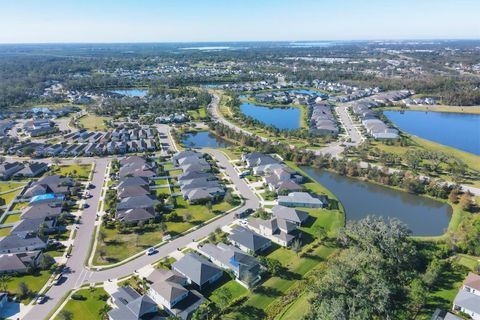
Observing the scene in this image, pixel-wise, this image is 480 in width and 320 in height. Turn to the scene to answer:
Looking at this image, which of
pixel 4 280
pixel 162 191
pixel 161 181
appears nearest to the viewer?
pixel 4 280

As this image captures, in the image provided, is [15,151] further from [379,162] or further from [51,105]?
[379,162]

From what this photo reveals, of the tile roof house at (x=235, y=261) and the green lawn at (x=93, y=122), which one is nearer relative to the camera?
the tile roof house at (x=235, y=261)

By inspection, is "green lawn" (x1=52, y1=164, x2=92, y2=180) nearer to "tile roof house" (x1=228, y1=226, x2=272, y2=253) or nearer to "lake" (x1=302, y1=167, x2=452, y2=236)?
"tile roof house" (x1=228, y1=226, x2=272, y2=253)

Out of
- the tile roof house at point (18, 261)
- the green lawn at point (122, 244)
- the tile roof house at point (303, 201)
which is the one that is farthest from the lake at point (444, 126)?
the tile roof house at point (18, 261)

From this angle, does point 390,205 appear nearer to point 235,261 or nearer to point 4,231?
point 235,261

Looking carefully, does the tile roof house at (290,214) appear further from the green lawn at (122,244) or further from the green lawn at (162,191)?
the green lawn at (162,191)

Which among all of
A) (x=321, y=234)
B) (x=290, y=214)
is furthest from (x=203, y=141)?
(x=321, y=234)
